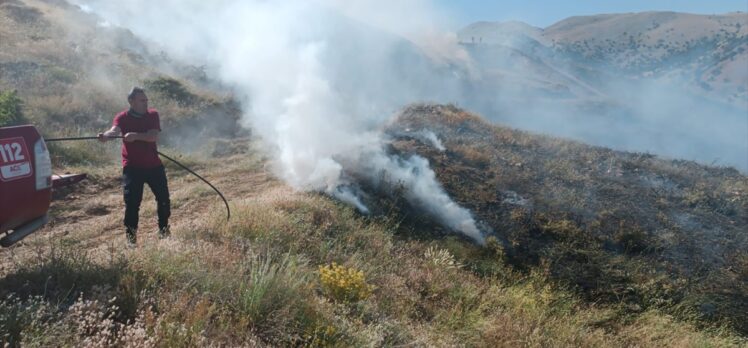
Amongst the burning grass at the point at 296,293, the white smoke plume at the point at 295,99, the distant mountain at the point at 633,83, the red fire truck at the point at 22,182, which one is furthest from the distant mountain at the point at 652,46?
the red fire truck at the point at 22,182

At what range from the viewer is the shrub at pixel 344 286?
4039 mm

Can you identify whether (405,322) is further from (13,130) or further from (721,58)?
(721,58)

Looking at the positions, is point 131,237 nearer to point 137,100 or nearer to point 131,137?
point 131,137

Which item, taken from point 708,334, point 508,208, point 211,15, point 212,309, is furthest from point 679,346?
point 211,15

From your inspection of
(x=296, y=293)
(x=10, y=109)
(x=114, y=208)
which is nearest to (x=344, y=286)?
(x=296, y=293)

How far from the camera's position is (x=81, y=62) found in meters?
14.9

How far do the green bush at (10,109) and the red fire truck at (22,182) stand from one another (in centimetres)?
723

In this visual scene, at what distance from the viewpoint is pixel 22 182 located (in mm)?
3363

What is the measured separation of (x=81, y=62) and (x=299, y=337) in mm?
15335

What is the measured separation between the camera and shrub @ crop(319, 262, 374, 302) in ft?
13.3

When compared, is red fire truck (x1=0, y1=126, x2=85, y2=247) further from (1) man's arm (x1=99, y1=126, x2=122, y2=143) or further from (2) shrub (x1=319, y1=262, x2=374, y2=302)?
(2) shrub (x1=319, y1=262, x2=374, y2=302)

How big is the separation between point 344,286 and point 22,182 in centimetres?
253

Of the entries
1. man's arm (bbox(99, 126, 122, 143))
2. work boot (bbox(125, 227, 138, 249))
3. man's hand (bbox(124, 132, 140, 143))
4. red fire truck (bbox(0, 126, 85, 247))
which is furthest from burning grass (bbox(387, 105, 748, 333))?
red fire truck (bbox(0, 126, 85, 247))

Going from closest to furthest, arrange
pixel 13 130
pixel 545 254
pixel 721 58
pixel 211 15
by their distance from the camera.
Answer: pixel 13 130 < pixel 545 254 < pixel 211 15 < pixel 721 58
